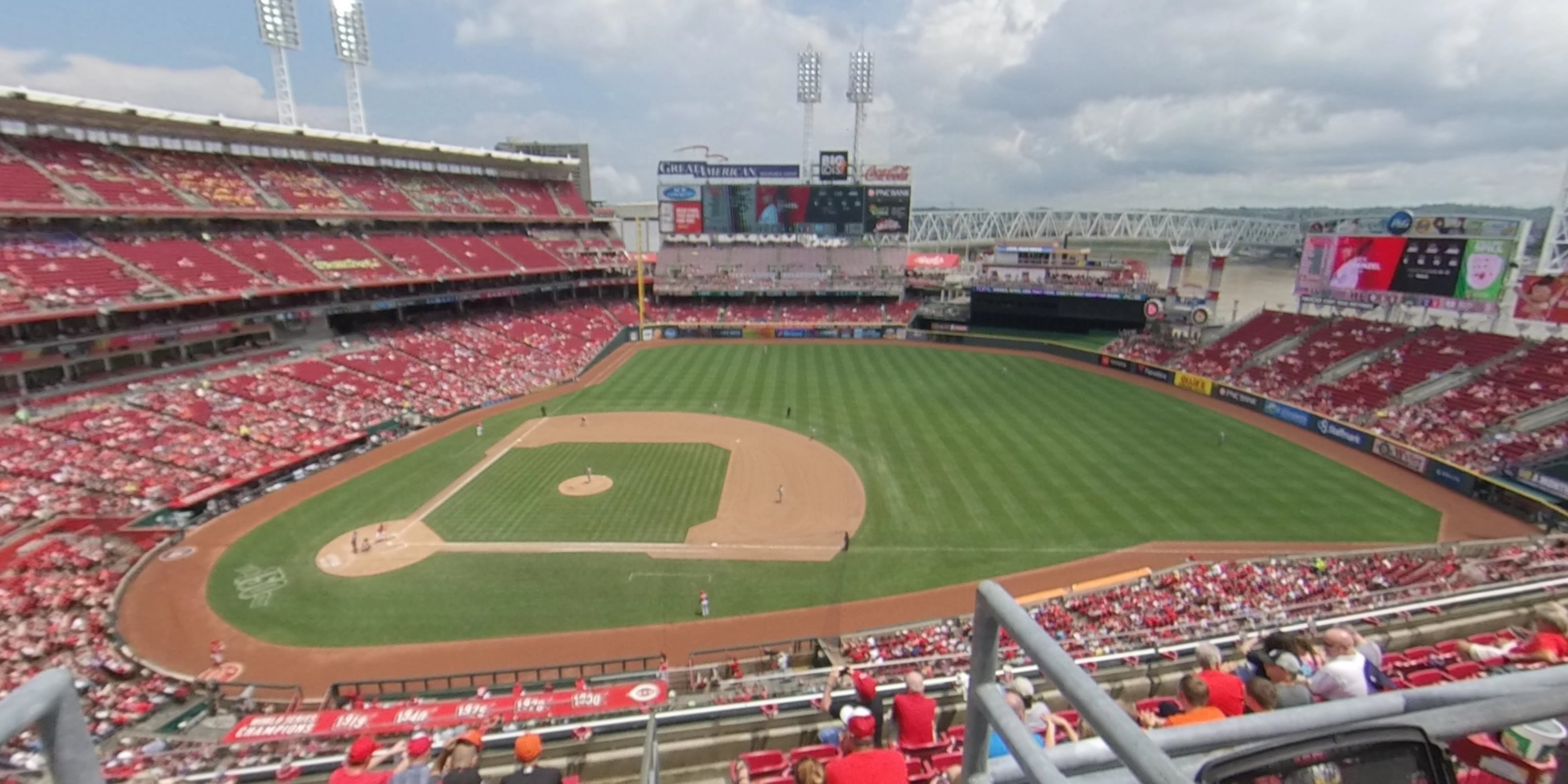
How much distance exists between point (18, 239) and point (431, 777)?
42914 millimetres

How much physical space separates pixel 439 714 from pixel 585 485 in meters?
16.3

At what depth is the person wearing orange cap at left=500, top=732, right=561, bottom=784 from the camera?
16.9 feet

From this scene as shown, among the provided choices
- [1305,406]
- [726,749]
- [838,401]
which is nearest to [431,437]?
[838,401]

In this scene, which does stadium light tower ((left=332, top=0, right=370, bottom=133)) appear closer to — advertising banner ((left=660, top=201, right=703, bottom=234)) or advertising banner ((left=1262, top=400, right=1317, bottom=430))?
advertising banner ((left=660, top=201, right=703, bottom=234))

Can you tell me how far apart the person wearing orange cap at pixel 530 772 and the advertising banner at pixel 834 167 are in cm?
6574

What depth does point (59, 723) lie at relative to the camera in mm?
1762

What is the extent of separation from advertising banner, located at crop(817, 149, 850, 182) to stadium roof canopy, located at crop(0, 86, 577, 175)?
28535 millimetres

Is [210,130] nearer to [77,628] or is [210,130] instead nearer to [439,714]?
[77,628]

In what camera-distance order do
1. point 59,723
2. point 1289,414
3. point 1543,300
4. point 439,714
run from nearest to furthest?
point 59,723, point 439,714, point 1543,300, point 1289,414

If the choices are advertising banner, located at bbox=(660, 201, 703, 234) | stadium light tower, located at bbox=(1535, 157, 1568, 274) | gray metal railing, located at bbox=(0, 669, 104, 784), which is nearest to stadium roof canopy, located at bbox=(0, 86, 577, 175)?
advertising banner, located at bbox=(660, 201, 703, 234)

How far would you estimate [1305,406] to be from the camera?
3672cm

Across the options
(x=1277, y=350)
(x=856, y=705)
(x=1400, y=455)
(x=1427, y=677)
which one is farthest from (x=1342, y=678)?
(x=1277, y=350)

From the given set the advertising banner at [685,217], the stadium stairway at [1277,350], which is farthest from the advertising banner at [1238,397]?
the advertising banner at [685,217]

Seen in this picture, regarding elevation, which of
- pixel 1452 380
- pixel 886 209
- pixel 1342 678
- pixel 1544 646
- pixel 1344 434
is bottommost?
pixel 1344 434
